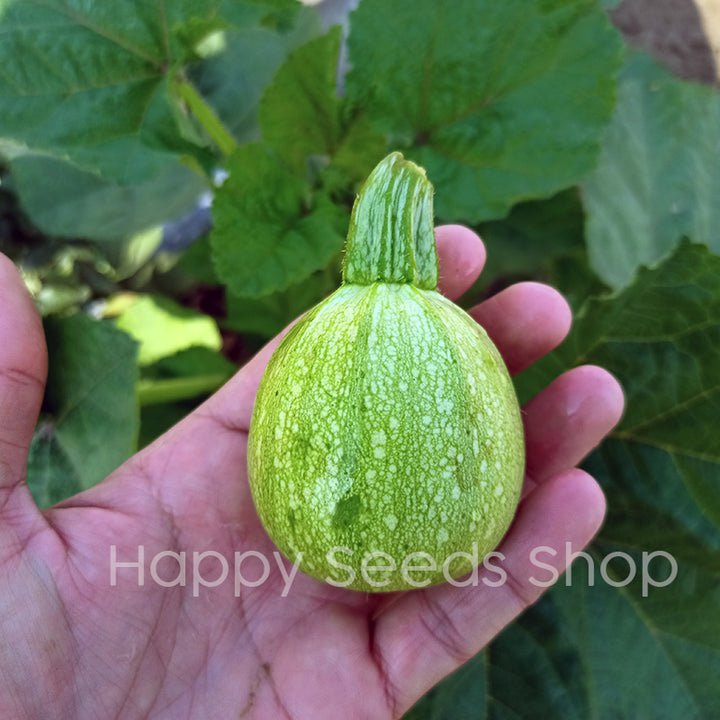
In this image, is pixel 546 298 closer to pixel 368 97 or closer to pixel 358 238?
pixel 358 238

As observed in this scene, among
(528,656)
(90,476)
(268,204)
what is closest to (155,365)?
(90,476)

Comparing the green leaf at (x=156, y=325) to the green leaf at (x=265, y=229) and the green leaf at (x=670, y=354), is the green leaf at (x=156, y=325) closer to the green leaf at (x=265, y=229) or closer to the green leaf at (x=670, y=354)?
the green leaf at (x=265, y=229)

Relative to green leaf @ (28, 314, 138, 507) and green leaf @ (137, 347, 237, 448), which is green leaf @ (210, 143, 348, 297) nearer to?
green leaf @ (28, 314, 138, 507)

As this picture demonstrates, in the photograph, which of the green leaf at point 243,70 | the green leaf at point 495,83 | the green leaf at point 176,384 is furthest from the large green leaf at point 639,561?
the green leaf at point 243,70

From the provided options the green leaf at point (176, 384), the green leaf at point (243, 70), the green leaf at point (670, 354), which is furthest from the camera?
the green leaf at point (243, 70)

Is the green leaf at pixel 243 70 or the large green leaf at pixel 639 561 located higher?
the green leaf at pixel 243 70

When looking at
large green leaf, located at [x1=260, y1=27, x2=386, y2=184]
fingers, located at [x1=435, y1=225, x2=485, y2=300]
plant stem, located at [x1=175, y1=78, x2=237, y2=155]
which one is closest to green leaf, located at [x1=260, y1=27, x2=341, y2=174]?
large green leaf, located at [x1=260, y1=27, x2=386, y2=184]

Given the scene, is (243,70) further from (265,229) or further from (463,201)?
(463,201)

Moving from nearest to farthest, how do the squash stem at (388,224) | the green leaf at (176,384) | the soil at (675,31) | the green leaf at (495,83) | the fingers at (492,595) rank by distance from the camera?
the squash stem at (388,224) < the fingers at (492,595) < the green leaf at (495,83) < the green leaf at (176,384) < the soil at (675,31)
